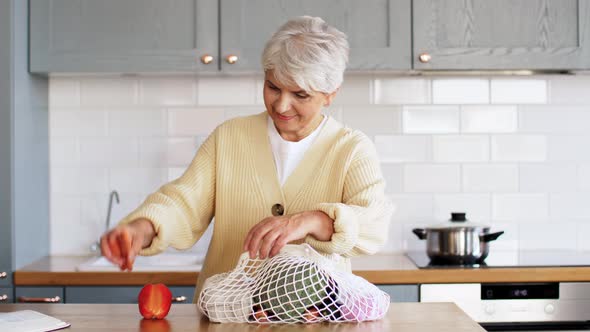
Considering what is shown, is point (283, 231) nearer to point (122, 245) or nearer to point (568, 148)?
point (122, 245)

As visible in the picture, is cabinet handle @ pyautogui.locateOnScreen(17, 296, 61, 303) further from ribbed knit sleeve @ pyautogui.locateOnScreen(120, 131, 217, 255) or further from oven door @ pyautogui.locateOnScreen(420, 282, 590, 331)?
oven door @ pyautogui.locateOnScreen(420, 282, 590, 331)

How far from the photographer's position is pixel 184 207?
2.11m

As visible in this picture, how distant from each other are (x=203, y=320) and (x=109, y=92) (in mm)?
1977

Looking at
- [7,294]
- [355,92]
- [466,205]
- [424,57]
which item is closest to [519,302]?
[466,205]

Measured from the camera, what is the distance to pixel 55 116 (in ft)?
11.6

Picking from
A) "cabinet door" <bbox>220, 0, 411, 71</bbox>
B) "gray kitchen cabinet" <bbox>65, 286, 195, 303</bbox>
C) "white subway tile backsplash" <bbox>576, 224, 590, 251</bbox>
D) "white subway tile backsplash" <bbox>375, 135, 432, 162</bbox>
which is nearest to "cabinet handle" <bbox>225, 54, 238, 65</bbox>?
"cabinet door" <bbox>220, 0, 411, 71</bbox>

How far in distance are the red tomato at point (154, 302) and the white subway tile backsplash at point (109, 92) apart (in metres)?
1.87

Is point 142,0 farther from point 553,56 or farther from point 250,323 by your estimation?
point 250,323

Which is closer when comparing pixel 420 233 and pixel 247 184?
pixel 247 184

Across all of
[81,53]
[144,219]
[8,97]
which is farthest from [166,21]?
[144,219]

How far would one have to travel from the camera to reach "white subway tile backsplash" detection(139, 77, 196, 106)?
351 centimetres

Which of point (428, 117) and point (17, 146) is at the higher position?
point (428, 117)

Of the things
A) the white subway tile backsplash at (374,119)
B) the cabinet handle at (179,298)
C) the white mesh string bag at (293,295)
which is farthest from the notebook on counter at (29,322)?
the white subway tile backsplash at (374,119)

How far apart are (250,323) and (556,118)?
226 centimetres
